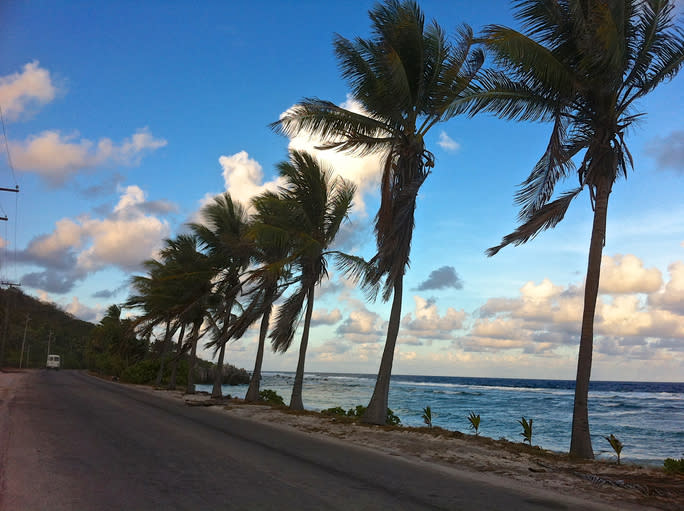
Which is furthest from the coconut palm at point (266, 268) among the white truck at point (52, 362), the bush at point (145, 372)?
the white truck at point (52, 362)

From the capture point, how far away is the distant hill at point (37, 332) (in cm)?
9524

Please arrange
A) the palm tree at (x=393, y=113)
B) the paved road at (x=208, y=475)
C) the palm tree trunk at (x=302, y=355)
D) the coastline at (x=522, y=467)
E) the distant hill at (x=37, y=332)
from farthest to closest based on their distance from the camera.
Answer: the distant hill at (x=37, y=332) → the palm tree trunk at (x=302, y=355) → the palm tree at (x=393, y=113) → the coastline at (x=522, y=467) → the paved road at (x=208, y=475)

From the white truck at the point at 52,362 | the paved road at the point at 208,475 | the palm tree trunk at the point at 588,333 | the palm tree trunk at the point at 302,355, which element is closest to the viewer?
the paved road at the point at 208,475

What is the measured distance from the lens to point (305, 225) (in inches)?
757

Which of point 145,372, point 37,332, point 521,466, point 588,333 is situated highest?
point 588,333

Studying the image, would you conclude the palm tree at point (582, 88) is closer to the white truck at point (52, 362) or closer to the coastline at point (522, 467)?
the coastline at point (522, 467)

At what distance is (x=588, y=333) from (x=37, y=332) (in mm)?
137136

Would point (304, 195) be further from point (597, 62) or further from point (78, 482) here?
point (78, 482)

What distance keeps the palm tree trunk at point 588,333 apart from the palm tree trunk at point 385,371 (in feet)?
17.1

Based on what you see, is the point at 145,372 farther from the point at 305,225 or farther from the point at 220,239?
the point at 305,225

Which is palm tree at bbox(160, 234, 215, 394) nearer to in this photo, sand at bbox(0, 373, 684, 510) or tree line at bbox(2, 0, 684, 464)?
tree line at bbox(2, 0, 684, 464)

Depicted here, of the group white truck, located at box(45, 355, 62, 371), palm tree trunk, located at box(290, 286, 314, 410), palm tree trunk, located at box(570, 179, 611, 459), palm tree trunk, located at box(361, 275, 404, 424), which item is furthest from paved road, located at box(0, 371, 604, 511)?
white truck, located at box(45, 355, 62, 371)

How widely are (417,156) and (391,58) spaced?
305cm

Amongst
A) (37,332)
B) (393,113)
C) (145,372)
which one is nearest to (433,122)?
(393,113)
